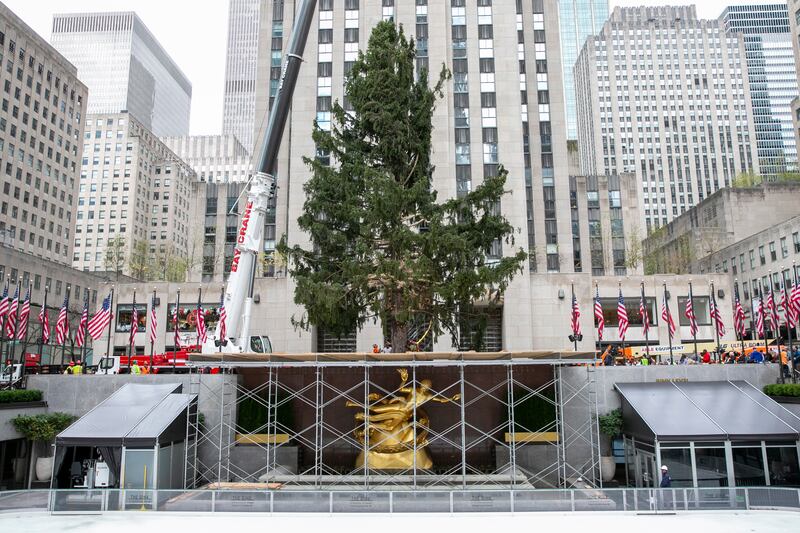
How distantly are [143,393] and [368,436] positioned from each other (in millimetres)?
9848

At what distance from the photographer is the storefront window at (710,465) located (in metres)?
23.2

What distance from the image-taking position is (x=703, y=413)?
952 inches

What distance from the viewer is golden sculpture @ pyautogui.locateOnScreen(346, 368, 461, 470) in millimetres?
24703

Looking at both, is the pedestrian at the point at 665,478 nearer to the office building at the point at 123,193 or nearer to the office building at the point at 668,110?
the office building at the point at 123,193

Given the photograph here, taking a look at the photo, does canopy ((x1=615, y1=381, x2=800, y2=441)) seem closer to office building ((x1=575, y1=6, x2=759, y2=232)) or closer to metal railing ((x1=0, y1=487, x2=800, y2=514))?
metal railing ((x1=0, y1=487, x2=800, y2=514))

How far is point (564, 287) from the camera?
47.9 metres

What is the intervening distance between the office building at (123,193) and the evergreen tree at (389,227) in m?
104

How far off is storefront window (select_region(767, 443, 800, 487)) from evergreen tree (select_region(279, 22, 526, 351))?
11850mm

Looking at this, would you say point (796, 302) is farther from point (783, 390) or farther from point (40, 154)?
point (40, 154)

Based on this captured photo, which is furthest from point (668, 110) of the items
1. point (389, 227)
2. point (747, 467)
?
point (747, 467)

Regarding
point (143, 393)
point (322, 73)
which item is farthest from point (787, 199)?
point (143, 393)

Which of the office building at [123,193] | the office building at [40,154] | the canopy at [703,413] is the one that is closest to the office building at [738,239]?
the canopy at [703,413]

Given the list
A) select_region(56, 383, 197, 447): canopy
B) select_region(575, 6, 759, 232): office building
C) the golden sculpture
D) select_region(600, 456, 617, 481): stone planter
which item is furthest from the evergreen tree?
select_region(575, 6, 759, 232): office building

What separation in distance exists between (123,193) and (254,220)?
114471 millimetres
